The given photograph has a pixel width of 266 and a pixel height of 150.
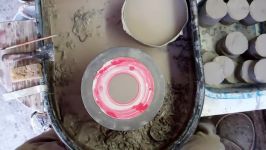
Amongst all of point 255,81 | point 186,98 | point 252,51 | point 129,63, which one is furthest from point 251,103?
point 129,63

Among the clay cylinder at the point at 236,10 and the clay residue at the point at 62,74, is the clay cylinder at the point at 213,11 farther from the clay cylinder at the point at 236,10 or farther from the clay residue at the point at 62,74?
the clay residue at the point at 62,74

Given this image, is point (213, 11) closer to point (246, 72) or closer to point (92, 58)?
point (246, 72)

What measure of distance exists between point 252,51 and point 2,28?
937 millimetres

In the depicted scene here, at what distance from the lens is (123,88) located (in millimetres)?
892

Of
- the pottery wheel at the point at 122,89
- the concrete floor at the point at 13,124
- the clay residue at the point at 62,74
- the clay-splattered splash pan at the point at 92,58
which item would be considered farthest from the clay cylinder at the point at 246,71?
the concrete floor at the point at 13,124

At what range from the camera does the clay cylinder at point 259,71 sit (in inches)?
49.8

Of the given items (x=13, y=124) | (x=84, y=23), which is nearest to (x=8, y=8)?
(x=13, y=124)

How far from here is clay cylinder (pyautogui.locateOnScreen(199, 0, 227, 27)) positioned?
4.06 ft

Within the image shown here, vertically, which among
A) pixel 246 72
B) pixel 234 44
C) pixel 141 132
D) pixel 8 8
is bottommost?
pixel 141 132

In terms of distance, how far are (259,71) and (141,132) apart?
22.1 inches

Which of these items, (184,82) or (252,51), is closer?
(184,82)

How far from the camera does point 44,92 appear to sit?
3.04 ft

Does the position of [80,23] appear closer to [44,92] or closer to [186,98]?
[44,92]

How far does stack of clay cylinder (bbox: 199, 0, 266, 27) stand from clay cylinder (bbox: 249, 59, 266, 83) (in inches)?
6.6
